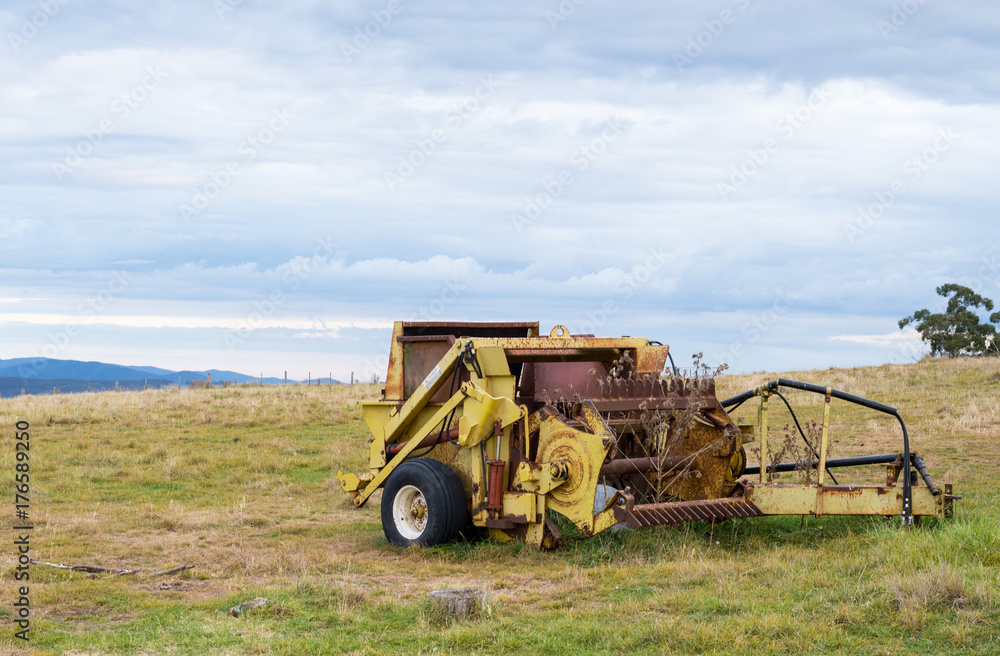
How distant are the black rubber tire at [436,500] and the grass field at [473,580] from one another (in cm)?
19

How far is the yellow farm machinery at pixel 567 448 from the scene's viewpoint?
9.55m

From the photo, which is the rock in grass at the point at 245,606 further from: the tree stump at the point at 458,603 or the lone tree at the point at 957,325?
the lone tree at the point at 957,325

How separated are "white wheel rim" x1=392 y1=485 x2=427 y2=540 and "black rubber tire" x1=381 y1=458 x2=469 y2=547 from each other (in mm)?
51

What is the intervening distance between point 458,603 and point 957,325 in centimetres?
4738

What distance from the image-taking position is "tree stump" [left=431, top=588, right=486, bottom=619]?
745 centimetres

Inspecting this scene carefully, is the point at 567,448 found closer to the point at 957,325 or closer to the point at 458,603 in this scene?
the point at 458,603

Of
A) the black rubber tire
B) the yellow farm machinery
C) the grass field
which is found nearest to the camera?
the grass field

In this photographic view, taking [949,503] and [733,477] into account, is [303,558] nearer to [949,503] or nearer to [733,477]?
A: [733,477]

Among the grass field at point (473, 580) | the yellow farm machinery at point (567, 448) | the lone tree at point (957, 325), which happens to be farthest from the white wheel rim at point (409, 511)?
the lone tree at point (957, 325)

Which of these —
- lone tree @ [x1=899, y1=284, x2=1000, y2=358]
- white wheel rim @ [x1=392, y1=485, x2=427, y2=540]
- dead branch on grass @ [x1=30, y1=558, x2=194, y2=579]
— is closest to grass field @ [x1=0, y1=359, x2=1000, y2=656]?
dead branch on grass @ [x1=30, y1=558, x2=194, y2=579]

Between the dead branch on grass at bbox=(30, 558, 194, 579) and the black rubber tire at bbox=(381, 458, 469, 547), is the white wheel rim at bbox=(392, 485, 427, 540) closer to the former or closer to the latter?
the black rubber tire at bbox=(381, 458, 469, 547)

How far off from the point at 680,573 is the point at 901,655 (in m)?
2.41

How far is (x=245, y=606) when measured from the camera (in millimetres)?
8062

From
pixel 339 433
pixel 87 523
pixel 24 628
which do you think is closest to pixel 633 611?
pixel 24 628
